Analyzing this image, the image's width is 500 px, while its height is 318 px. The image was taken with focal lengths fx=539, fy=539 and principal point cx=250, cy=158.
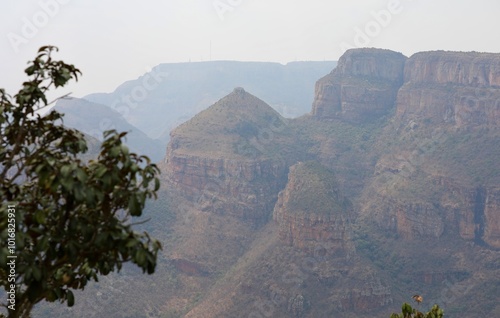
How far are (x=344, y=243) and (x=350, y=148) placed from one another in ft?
117

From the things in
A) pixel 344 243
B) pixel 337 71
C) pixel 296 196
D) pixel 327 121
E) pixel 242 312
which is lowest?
pixel 242 312

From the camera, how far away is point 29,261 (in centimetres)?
723

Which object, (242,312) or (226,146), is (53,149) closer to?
(242,312)

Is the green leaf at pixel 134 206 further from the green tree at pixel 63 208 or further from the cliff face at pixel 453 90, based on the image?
the cliff face at pixel 453 90

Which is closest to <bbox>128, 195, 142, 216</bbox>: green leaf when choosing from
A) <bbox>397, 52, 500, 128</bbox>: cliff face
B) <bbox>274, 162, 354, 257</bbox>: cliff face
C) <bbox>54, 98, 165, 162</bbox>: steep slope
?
<bbox>274, 162, 354, 257</bbox>: cliff face

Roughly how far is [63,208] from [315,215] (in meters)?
53.8

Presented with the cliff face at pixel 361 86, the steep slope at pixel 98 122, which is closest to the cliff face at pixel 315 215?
the cliff face at pixel 361 86

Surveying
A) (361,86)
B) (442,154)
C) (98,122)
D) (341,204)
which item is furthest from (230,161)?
(98,122)

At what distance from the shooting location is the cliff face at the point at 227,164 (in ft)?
259

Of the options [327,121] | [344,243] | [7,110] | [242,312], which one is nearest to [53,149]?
[7,110]

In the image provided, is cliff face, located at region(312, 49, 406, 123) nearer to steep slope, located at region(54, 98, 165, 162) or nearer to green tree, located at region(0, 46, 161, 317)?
steep slope, located at region(54, 98, 165, 162)

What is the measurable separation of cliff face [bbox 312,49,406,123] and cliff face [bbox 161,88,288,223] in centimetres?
1531

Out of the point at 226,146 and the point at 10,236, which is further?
the point at 226,146

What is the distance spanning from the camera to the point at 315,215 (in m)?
60.1
